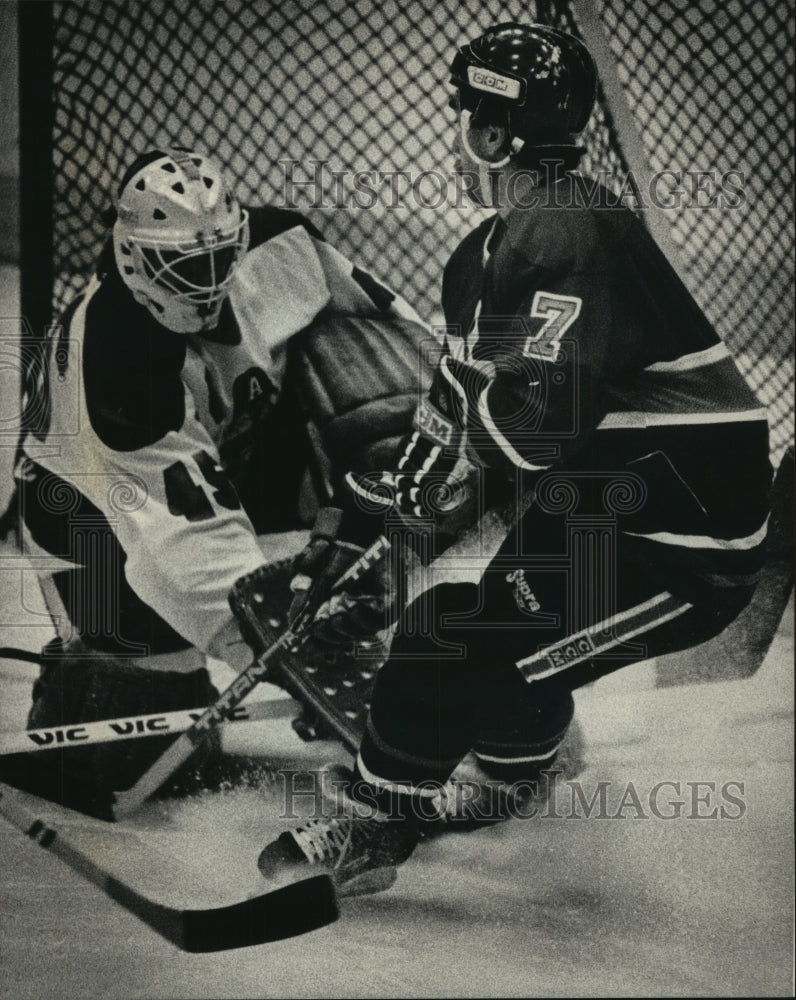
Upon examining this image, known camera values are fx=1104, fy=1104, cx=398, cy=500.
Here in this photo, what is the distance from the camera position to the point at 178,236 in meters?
1.97

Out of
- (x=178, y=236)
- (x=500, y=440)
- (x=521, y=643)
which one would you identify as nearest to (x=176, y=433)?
(x=178, y=236)

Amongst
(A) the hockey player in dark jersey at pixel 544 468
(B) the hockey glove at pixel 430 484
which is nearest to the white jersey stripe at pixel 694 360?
(A) the hockey player in dark jersey at pixel 544 468

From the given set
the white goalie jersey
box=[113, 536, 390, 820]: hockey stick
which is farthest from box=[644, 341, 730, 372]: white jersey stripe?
box=[113, 536, 390, 820]: hockey stick

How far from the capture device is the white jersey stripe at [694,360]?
205 centimetres

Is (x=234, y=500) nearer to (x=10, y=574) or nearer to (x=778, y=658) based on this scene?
(x=10, y=574)

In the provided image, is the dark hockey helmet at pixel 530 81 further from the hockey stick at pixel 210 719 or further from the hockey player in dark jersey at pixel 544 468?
the hockey stick at pixel 210 719

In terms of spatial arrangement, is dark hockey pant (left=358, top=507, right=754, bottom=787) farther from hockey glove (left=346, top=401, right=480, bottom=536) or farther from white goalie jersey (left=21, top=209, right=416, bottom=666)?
white goalie jersey (left=21, top=209, right=416, bottom=666)

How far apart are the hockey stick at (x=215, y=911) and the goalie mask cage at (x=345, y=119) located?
0.84m

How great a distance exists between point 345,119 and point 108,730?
123 cm

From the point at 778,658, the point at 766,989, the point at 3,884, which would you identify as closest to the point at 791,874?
the point at 766,989

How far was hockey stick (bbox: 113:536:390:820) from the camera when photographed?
81.5 inches

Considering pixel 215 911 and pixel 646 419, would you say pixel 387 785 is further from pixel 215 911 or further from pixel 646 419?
pixel 646 419

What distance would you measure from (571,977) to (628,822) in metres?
0.32

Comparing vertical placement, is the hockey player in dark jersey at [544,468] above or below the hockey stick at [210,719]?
above
